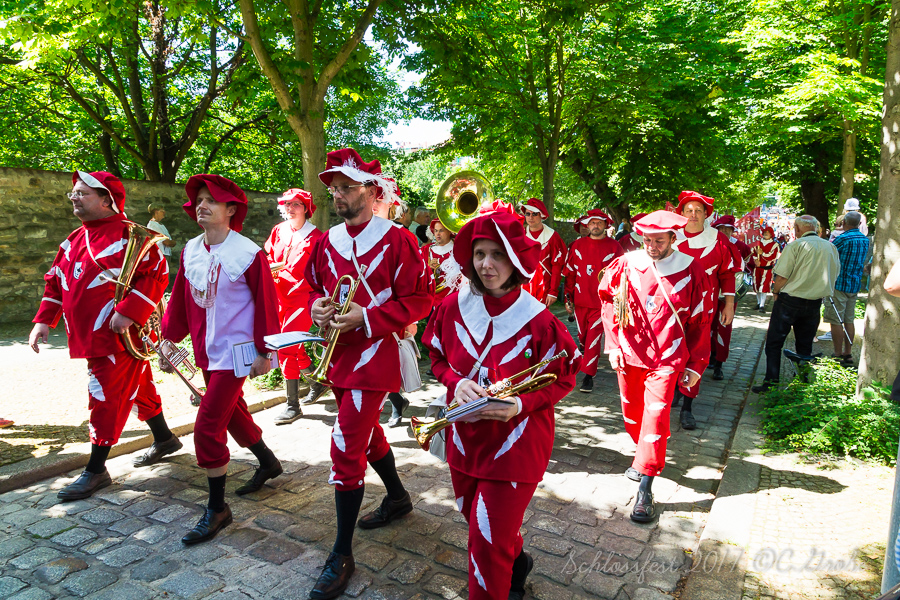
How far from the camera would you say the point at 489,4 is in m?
10.9

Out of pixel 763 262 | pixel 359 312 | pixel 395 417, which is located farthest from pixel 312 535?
pixel 763 262

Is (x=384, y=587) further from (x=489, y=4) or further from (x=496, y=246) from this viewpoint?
(x=489, y=4)

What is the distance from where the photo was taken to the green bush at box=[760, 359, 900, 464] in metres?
4.75

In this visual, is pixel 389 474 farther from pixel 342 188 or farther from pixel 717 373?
pixel 717 373

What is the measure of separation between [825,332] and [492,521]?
37.1 feet

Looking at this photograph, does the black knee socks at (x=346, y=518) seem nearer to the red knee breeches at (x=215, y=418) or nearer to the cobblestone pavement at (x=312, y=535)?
the cobblestone pavement at (x=312, y=535)

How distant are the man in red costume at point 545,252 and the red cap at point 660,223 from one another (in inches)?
125

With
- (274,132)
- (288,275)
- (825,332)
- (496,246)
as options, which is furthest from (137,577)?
(274,132)

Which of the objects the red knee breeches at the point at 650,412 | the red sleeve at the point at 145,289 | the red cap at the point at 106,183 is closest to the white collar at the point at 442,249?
the red knee breeches at the point at 650,412

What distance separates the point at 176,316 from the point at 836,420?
517 centimetres

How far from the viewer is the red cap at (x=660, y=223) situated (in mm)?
4285

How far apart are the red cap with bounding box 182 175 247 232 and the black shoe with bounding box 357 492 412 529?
6.54ft

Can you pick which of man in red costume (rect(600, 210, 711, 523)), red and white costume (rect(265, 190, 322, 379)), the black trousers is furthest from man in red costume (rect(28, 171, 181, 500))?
the black trousers

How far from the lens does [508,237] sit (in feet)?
8.49
